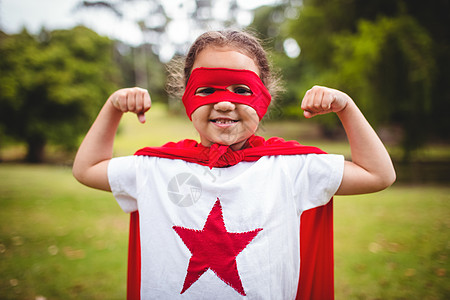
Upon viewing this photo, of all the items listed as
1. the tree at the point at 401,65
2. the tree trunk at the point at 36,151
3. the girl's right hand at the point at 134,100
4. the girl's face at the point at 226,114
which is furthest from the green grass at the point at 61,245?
the tree trunk at the point at 36,151

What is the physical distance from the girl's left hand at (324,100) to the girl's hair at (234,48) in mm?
406

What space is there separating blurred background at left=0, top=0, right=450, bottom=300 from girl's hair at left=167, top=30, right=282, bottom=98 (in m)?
0.18

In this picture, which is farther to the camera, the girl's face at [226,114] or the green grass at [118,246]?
the green grass at [118,246]

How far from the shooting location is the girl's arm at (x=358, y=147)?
1569 mm

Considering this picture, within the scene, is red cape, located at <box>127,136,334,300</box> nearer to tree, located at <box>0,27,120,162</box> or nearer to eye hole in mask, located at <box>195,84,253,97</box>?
eye hole in mask, located at <box>195,84,253,97</box>

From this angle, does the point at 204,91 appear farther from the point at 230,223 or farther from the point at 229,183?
the point at 230,223

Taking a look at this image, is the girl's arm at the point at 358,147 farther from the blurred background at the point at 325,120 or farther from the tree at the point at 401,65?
the tree at the point at 401,65

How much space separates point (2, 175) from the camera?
1158 cm

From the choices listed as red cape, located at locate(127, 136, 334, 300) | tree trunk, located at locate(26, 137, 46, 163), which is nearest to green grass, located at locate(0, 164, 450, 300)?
red cape, located at locate(127, 136, 334, 300)

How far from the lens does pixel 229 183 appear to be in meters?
1.60

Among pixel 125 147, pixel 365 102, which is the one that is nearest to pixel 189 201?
A: pixel 365 102

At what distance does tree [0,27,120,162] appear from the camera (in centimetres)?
1420

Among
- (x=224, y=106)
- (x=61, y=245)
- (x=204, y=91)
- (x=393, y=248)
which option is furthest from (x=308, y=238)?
(x=61, y=245)

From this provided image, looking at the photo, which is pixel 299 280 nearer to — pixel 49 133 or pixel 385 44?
pixel 385 44
